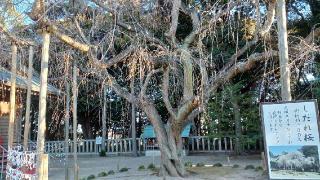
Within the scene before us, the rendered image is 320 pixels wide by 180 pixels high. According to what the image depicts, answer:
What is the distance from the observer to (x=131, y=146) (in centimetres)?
2030

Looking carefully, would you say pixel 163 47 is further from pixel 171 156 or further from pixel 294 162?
pixel 294 162

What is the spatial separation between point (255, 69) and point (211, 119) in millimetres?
2980

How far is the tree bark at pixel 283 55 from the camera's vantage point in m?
7.89

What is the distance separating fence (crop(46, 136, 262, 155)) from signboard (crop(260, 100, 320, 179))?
11118 millimetres

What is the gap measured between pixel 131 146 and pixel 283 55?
13383mm

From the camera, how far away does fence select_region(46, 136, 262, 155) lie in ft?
60.7

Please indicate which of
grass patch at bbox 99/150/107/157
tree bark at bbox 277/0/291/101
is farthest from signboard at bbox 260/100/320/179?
grass patch at bbox 99/150/107/157

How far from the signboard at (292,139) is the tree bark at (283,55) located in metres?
1.48

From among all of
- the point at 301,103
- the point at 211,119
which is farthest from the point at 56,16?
the point at 211,119

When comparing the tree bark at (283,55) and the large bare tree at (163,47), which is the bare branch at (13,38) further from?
the tree bark at (283,55)

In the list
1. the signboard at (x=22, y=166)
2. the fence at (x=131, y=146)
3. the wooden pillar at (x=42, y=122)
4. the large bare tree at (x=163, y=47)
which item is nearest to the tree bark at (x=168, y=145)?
the large bare tree at (x=163, y=47)

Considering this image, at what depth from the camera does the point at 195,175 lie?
10.8 metres

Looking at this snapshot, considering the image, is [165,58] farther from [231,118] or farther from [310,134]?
[231,118]

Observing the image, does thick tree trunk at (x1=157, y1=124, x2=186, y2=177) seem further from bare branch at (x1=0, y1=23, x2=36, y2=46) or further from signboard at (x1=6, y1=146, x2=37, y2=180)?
bare branch at (x1=0, y1=23, x2=36, y2=46)
